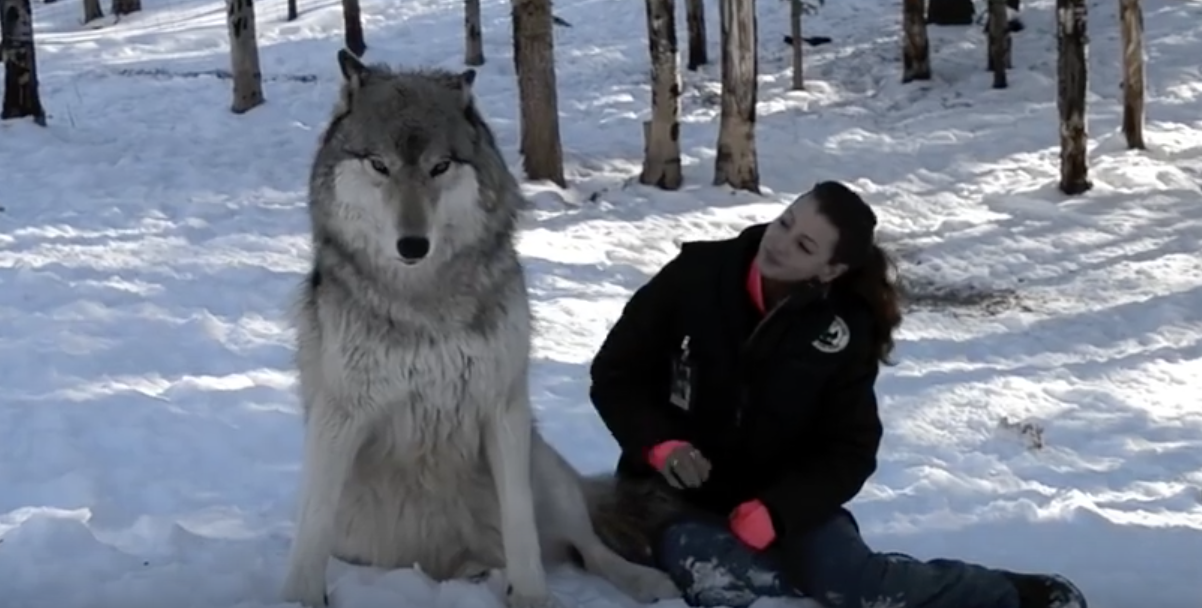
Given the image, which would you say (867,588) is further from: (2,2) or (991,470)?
(2,2)

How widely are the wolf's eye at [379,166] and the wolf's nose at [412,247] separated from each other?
0.72 feet

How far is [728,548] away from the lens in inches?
179

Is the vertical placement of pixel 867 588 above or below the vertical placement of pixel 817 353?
below

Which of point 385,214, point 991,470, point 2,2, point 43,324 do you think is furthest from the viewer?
point 2,2

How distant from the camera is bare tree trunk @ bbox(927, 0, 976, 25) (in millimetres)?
23094

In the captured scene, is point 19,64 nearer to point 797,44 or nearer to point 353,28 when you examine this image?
point 353,28

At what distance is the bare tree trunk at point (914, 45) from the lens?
19753 mm

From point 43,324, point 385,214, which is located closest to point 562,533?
point 385,214

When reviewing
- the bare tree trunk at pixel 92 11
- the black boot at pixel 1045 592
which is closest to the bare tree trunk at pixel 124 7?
the bare tree trunk at pixel 92 11

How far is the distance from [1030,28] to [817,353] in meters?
20.0

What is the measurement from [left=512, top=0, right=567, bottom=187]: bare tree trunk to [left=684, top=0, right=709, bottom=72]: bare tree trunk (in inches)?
306

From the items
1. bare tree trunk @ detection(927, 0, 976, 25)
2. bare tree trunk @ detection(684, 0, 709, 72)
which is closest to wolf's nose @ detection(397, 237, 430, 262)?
bare tree trunk @ detection(684, 0, 709, 72)

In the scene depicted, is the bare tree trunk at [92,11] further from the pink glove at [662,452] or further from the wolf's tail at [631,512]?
the pink glove at [662,452]

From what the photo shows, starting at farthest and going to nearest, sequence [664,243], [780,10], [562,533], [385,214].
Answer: [780,10] < [664,243] < [562,533] < [385,214]
